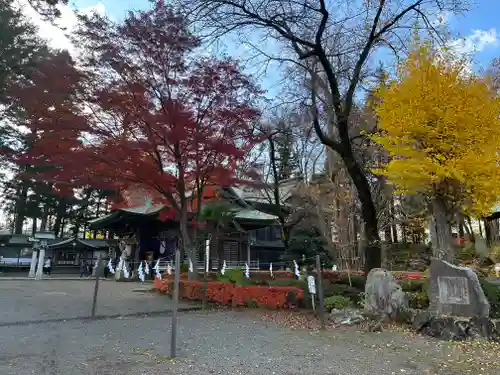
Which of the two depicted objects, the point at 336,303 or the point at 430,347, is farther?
the point at 336,303

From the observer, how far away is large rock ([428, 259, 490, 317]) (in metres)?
7.98

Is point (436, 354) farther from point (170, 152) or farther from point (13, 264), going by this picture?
point (13, 264)

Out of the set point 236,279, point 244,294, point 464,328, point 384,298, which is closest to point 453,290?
point 464,328

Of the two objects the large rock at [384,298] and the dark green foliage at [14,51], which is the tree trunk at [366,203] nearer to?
the large rock at [384,298]

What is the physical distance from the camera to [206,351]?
6.33 metres

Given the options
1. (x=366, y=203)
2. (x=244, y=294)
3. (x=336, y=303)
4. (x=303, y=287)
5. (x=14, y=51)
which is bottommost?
(x=336, y=303)

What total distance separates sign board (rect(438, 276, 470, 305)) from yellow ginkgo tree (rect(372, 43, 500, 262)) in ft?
10.3

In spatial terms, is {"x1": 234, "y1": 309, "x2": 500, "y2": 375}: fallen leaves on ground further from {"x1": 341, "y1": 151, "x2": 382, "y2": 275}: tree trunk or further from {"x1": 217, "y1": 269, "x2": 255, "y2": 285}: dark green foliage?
{"x1": 217, "y1": 269, "x2": 255, "y2": 285}: dark green foliage

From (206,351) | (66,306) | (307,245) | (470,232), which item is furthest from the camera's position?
(470,232)

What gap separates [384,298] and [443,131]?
5083 mm

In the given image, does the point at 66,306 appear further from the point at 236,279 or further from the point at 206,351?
the point at 206,351

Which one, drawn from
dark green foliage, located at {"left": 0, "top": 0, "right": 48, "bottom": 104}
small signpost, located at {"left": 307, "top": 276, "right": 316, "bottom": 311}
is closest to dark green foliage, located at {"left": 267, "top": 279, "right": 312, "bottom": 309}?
small signpost, located at {"left": 307, "top": 276, "right": 316, "bottom": 311}

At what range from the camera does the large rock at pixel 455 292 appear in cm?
798

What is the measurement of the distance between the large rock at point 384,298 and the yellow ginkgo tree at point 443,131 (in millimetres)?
3381
